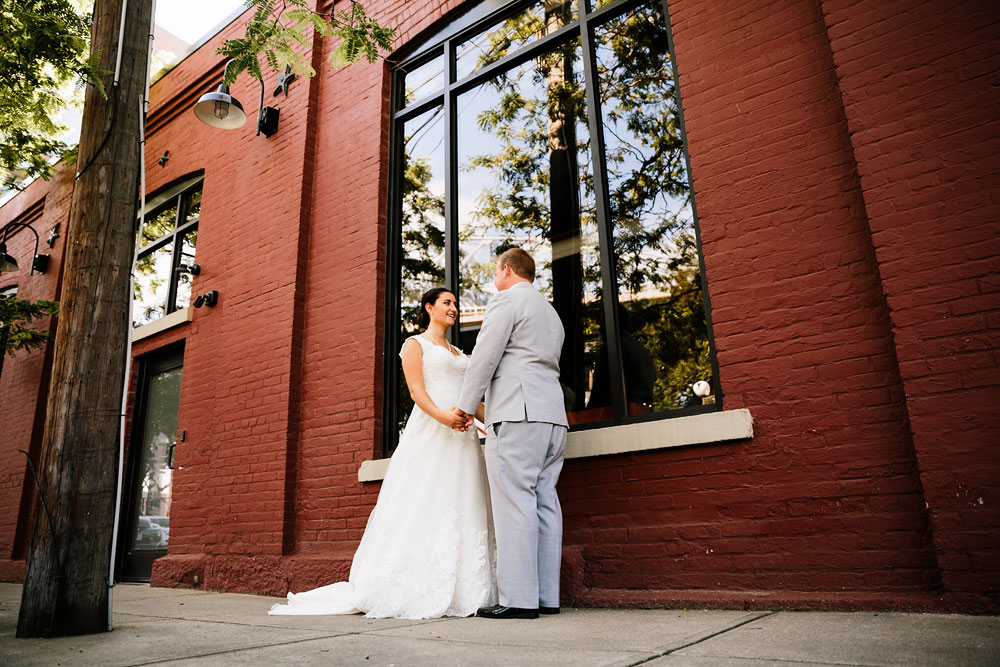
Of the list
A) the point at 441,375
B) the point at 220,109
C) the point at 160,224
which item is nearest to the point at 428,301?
the point at 441,375

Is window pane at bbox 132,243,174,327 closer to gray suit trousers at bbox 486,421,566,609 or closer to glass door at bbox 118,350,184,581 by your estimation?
glass door at bbox 118,350,184,581

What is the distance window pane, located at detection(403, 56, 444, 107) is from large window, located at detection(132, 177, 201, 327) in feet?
10.0

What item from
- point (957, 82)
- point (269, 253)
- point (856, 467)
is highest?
point (269, 253)

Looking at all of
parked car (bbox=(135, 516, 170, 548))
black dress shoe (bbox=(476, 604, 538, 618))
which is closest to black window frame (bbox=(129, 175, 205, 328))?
parked car (bbox=(135, 516, 170, 548))

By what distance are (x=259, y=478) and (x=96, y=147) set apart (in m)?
2.96

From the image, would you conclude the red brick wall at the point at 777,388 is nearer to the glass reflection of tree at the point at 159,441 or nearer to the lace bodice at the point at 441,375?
the lace bodice at the point at 441,375

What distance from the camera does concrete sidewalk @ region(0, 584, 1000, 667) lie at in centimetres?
199

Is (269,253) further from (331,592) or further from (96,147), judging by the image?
(331,592)

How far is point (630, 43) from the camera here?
15.3 feet

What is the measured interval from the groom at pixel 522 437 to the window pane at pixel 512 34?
2.64 meters

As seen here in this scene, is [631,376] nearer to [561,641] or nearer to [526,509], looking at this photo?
[526,509]

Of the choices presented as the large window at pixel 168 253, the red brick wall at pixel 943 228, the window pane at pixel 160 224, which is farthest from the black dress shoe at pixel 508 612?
the window pane at pixel 160 224

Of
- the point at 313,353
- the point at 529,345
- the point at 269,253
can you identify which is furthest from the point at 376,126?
the point at 529,345

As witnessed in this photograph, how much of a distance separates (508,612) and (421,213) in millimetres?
3607
